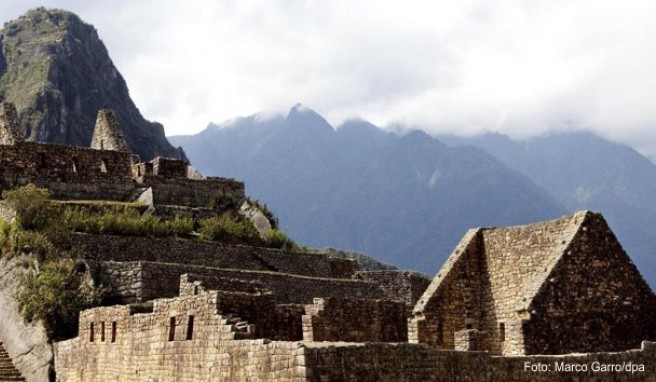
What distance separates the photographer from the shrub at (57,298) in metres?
27.2

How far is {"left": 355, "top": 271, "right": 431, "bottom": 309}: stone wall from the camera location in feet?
131

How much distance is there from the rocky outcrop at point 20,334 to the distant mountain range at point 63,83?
102 meters

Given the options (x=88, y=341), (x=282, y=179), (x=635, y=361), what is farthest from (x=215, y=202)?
(x=282, y=179)

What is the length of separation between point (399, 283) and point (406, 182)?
10687 cm

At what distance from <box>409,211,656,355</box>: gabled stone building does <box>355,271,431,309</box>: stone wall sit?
58.0 ft

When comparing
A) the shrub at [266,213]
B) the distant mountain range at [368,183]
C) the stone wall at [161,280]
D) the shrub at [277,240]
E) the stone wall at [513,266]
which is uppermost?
the distant mountain range at [368,183]

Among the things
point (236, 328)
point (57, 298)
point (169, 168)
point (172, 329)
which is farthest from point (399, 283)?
point (236, 328)

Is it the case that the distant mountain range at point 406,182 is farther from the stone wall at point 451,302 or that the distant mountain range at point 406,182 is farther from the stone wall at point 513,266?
the stone wall at point 513,266

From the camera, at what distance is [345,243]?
133000 mm

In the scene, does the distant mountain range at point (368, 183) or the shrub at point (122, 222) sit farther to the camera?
the distant mountain range at point (368, 183)

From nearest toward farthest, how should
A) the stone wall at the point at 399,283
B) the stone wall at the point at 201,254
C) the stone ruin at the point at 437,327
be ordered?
the stone ruin at the point at 437,327 → the stone wall at the point at 201,254 → the stone wall at the point at 399,283

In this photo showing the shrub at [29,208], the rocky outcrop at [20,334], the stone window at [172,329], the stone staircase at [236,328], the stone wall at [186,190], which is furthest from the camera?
the stone wall at [186,190]

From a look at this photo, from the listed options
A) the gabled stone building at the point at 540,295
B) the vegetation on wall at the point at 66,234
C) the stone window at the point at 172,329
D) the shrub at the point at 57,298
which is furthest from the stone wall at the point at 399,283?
the stone window at the point at 172,329

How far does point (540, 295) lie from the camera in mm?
19281
